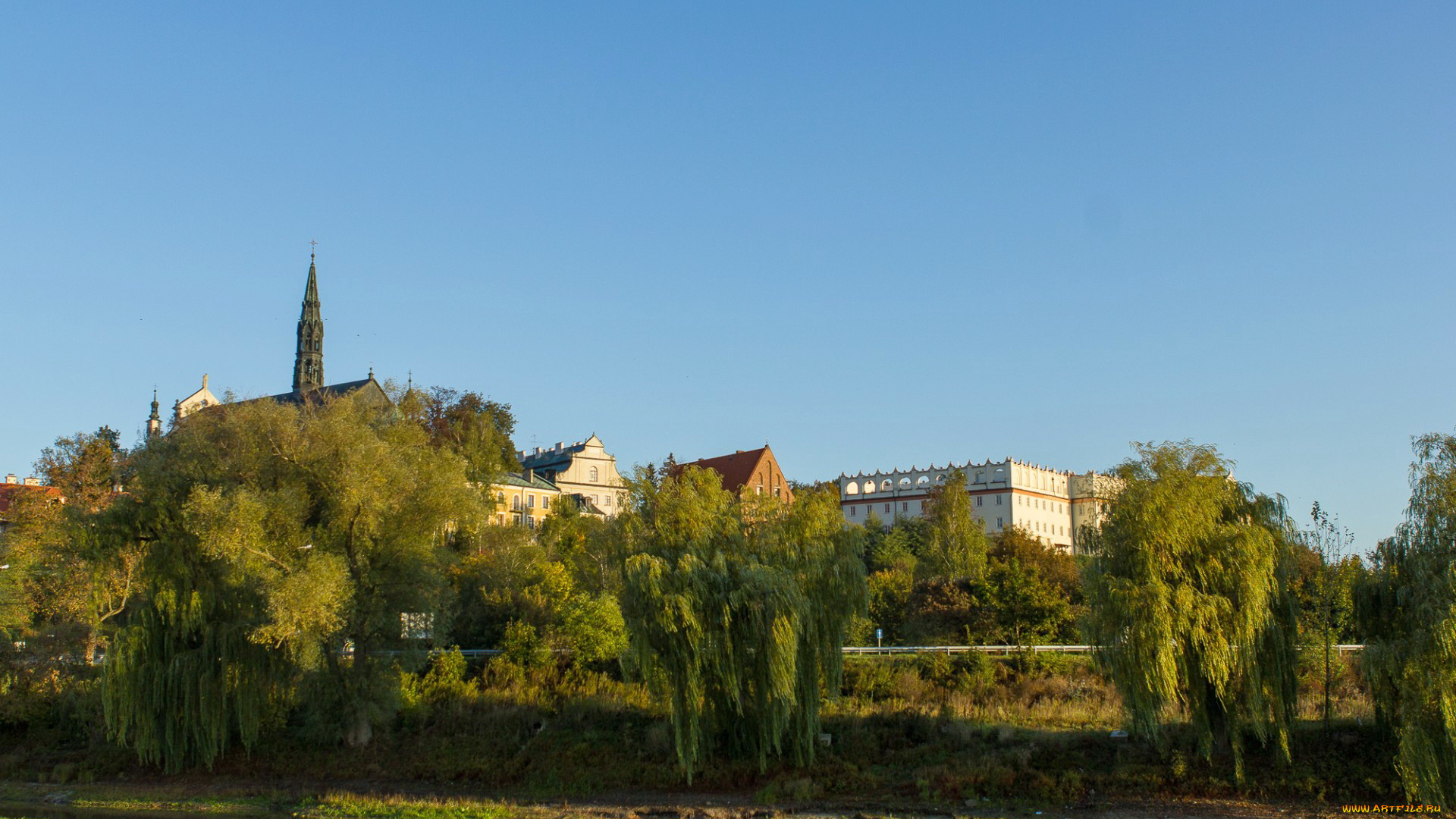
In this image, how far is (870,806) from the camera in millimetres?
31031

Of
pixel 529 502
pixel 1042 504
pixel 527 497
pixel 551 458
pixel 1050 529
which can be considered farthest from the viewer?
pixel 1050 529

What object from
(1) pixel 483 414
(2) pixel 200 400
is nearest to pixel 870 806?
(1) pixel 483 414

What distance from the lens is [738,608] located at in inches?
1224

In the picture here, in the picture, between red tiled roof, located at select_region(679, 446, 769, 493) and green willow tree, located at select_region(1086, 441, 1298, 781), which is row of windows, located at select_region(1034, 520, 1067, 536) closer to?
red tiled roof, located at select_region(679, 446, 769, 493)

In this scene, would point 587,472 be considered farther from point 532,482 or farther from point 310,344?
point 310,344

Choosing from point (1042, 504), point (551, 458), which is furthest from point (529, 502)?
point (1042, 504)

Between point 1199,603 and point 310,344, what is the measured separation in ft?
288

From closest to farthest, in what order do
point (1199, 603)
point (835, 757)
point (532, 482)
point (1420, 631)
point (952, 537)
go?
point (1420, 631), point (1199, 603), point (835, 757), point (952, 537), point (532, 482)

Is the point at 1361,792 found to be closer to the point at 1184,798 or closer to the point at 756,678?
the point at 1184,798

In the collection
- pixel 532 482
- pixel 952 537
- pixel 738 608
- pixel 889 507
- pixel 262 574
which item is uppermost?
pixel 532 482

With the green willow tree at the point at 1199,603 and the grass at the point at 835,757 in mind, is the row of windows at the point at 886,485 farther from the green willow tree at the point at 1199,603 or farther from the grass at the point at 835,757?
the green willow tree at the point at 1199,603

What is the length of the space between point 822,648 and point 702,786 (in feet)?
17.6

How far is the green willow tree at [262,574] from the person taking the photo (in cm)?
3422

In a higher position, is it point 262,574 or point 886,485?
point 886,485
